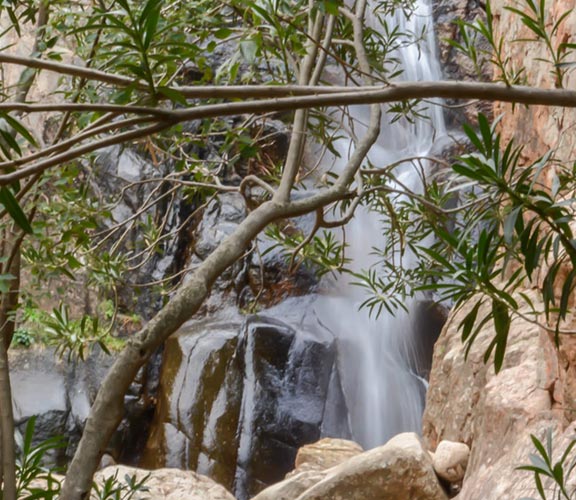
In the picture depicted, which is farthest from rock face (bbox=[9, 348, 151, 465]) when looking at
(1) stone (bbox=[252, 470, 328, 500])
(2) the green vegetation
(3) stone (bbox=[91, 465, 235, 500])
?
(2) the green vegetation

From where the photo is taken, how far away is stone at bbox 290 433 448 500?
411cm

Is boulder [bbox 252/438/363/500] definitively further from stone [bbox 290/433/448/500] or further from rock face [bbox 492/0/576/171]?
rock face [bbox 492/0/576/171]

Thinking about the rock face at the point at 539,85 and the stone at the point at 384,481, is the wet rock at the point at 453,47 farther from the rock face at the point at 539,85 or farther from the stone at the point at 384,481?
the stone at the point at 384,481

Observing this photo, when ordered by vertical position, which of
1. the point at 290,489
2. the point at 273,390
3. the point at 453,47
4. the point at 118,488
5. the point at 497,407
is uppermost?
the point at 453,47

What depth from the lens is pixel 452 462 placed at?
14.1 ft

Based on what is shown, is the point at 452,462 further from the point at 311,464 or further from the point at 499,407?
the point at 311,464

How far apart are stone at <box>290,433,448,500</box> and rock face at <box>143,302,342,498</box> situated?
416 cm

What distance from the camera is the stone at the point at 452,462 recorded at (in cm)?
428

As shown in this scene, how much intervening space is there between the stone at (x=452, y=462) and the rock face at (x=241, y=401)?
4093mm

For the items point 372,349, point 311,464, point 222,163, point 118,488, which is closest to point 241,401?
point 372,349

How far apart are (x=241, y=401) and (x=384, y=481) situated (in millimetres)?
4519

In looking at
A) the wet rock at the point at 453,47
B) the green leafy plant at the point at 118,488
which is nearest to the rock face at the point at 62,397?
the green leafy plant at the point at 118,488

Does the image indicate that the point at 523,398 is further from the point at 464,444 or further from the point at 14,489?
the point at 14,489

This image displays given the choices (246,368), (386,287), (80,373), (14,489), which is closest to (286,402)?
(246,368)
